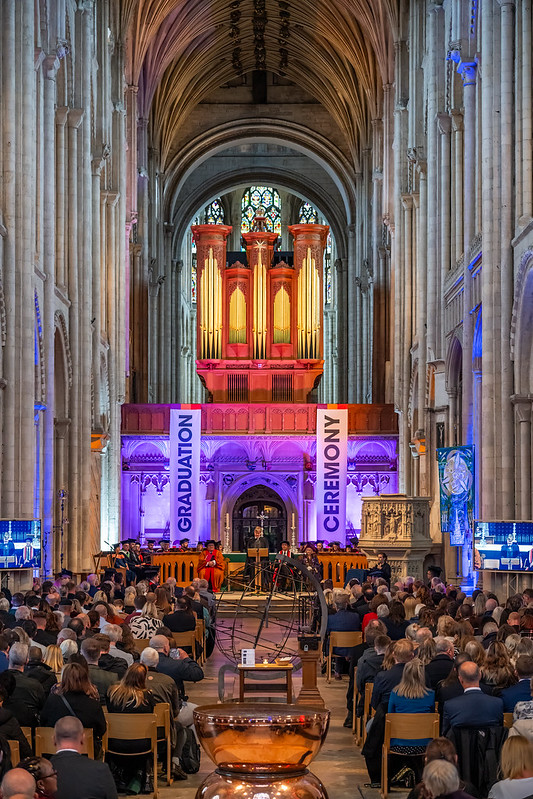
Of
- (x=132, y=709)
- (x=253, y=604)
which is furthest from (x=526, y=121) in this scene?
(x=132, y=709)

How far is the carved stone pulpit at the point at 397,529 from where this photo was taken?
23.5 m

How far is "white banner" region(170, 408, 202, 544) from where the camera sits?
92.7 feet

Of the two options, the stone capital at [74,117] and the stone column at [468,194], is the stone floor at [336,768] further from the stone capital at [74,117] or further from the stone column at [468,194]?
the stone capital at [74,117]

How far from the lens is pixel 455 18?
25188 millimetres

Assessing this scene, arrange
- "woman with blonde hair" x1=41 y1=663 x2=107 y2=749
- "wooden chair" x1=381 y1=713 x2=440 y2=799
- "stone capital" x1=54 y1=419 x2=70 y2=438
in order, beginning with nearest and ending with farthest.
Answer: "woman with blonde hair" x1=41 y1=663 x2=107 y2=749
"wooden chair" x1=381 y1=713 x2=440 y2=799
"stone capital" x1=54 y1=419 x2=70 y2=438

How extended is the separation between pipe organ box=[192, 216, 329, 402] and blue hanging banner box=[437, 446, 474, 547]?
57.3ft

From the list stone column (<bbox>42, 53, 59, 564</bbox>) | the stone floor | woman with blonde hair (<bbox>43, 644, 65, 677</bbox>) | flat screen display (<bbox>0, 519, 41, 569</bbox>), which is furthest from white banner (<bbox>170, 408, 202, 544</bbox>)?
woman with blonde hair (<bbox>43, 644, 65, 677</bbox>)

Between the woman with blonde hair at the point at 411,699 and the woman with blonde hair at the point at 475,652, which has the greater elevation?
the woman with blonde hair at the point at 475,652

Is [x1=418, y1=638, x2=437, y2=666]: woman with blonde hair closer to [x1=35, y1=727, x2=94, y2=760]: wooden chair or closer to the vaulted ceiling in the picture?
[x1=35, y1=727, x2=94, y2=760]: wooden chair

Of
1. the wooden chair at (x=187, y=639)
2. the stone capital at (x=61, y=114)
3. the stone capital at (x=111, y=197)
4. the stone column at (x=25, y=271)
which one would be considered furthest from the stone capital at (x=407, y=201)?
the wooden chair at (x=187, y=639)

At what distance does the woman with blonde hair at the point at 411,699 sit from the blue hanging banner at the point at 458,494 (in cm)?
1180

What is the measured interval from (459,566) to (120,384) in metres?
12.4

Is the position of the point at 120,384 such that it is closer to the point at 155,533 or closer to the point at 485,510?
the point at 155,533

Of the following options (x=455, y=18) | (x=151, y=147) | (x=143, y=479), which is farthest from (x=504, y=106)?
(x=151, y=147)
